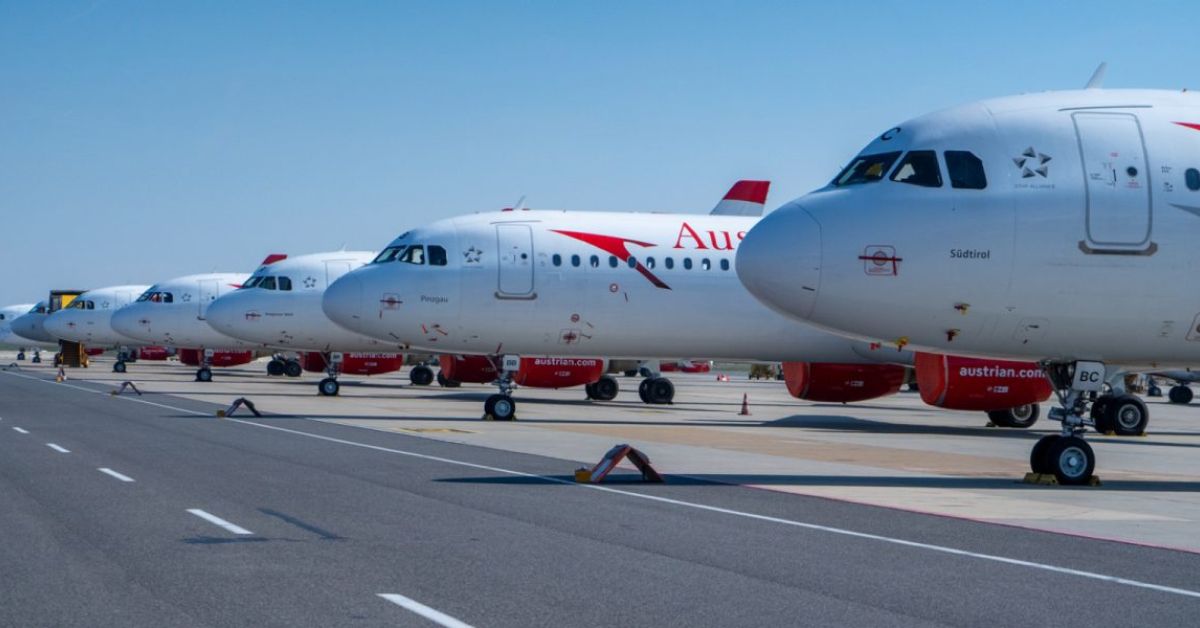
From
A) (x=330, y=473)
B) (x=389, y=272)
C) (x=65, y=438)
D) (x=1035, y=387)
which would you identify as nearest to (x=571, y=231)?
(x=389, y=272)

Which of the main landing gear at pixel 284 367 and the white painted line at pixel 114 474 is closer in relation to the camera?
the white painted line at pixel 114 474

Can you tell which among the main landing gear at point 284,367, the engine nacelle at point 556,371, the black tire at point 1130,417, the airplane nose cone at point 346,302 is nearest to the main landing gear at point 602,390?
the engine nacelle at point 556,371

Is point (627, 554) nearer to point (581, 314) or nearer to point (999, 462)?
point (999, 462)

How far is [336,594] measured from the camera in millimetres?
8906

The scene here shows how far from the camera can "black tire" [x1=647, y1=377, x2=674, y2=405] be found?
4200cm

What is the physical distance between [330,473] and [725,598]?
9270 millimetres

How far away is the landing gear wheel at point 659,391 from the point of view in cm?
4200

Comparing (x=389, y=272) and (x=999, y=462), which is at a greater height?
(x=389, y=272)

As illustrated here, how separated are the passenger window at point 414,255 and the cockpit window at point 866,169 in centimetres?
1577

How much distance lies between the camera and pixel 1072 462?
17.2 m

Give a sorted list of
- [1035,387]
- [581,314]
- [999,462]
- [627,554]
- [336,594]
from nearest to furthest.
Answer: [336,594], [627,554], [999,462], [1035,387], [581,314]

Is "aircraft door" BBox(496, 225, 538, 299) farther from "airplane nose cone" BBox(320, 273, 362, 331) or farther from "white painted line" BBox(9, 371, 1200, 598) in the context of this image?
"white painted line" BBox(9, 371, 1200, 598)

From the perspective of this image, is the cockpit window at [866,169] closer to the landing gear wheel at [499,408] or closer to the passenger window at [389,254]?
the landing gear wheel at [499,408]

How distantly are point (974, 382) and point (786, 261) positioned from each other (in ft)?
39.2
